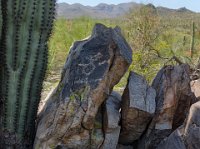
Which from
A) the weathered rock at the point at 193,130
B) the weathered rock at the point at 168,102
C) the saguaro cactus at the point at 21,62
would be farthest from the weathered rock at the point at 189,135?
the saguaro cactus at the point at 21,62

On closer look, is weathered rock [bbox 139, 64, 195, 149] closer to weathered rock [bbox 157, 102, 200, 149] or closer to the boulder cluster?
the boulder cluster

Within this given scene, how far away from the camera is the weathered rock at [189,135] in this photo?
415 centimetres

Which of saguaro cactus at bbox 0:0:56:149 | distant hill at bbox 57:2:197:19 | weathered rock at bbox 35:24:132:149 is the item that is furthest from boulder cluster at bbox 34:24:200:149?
distant hill at bbox 57:2:197:19

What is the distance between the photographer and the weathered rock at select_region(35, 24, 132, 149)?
178 inches

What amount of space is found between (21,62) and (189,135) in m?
1.74

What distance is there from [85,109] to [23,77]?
27.8 inches

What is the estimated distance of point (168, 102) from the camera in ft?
16.3

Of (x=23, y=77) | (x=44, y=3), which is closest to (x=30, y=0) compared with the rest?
(x=44, y=3)

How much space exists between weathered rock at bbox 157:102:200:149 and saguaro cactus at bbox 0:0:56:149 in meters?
1.45

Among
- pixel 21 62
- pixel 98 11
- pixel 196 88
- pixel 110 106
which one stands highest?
pixel 21 62

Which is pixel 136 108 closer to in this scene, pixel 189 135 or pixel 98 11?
pixel 189 135

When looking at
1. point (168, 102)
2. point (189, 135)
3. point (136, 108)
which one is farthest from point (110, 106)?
point (189, 135)

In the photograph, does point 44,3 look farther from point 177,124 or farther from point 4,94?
point 177,124

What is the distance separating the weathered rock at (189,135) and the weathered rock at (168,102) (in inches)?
17.8
